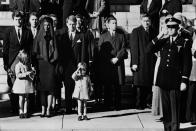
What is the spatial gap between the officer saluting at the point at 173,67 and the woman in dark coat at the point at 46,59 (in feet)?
7.46

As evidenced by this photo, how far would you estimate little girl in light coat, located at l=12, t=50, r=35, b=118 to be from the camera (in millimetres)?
11383

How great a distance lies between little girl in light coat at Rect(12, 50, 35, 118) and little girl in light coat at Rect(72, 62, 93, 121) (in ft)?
2.92

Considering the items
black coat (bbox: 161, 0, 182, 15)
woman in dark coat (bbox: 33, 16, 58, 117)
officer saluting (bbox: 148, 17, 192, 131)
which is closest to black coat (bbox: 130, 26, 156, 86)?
black coat (bbox: 161, 0, 182, 15)

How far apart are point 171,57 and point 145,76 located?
2272mm

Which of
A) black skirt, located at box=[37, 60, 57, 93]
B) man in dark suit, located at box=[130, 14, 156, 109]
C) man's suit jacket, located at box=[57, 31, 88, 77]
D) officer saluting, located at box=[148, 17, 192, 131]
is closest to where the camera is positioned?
officer saluting, located at box=[148, 17, 192, 131]

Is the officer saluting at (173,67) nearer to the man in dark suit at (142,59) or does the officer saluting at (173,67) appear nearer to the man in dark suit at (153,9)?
the man in dark suit at (142,59)

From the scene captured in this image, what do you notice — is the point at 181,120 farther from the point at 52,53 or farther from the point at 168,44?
the point at 52,53

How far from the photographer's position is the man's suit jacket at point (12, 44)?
38.4 ft

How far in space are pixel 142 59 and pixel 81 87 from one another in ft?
5.56

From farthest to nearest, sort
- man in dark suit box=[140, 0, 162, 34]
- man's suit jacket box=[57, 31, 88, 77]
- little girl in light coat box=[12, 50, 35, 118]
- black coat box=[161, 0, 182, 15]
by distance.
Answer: man in dark suit box=[140, 0, 162, 34], black coat box=[161, 0, 182, 15], man's suit jacket box=[57, 31, 88, 77], little girl in light coat box=[12, 50, 35, 118]

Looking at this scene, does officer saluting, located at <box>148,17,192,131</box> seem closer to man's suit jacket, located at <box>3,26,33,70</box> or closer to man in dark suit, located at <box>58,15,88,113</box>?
man in dark suit, located at <box>58,15,88,113</box>

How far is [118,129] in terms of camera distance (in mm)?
10453

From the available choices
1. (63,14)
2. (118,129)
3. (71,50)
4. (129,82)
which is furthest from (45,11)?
(118,129)

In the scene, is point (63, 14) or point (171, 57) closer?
point (171, 57)
